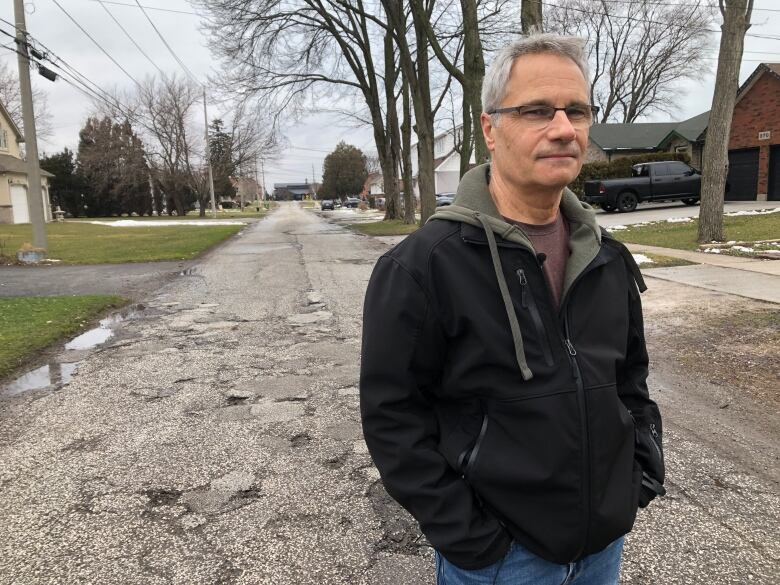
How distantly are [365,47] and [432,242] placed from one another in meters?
28.6

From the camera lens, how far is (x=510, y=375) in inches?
54.8

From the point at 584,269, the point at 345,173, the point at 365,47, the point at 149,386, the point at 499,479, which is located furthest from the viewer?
the point at 345,173

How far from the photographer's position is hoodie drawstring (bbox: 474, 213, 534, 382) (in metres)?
1.37

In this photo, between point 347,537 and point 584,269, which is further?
point 347,537

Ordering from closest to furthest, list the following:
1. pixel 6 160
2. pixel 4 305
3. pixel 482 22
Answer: pixel 4 305
pixel 482 22
pixel 6 160

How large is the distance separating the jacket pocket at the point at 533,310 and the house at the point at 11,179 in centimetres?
3832

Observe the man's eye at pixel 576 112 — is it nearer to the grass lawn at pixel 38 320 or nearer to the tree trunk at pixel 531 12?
the grass lawn at pixel 38 320

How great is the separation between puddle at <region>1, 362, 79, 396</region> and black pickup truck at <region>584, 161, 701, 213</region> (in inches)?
847

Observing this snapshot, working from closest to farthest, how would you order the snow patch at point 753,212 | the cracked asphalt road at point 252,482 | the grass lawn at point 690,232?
1. the cracked asphalt road at point 252,482
2. the grass lawn at point 690,232
3. the snow patch at point 753,212

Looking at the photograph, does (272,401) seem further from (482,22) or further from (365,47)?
(365,47)

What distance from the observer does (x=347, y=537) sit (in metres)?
2.76

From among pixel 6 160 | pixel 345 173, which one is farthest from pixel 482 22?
pixel 345 173

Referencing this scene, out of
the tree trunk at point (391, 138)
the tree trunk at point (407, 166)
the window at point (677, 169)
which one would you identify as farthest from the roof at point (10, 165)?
the window at point (677, 169)

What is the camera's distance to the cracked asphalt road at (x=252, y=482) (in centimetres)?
256
